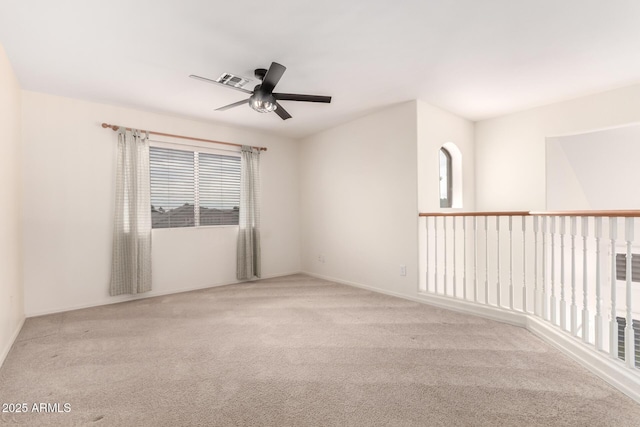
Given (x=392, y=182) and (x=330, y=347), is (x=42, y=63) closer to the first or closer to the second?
(x=330, y=347)

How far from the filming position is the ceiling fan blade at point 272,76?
2.17m

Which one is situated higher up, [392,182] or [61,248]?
[392,182]

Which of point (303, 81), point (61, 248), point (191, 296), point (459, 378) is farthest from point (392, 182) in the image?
point (61, 248)

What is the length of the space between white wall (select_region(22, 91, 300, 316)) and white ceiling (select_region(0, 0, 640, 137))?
0.27 m

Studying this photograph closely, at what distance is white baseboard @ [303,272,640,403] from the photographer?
1.70m

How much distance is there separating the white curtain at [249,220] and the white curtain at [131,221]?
126 cm

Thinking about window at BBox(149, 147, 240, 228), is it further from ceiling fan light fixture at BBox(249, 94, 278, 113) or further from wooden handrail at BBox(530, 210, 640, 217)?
wooden handrail at BBox(530, 210, 640, 217)

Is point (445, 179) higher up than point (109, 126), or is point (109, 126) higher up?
point (109, 126)

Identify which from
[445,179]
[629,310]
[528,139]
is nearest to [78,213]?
[445,179]

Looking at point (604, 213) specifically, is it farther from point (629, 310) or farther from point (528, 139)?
point (528, 139)

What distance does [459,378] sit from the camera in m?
1.86

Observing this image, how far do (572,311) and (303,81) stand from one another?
9.85 ft

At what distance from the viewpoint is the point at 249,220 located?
15.0 feet

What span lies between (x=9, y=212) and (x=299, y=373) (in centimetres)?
286
